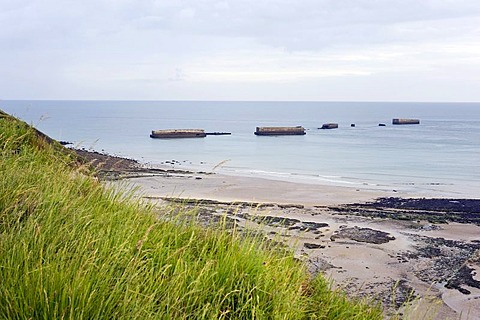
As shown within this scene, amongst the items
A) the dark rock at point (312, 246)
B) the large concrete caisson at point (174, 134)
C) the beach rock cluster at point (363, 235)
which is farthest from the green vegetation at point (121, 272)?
the large concrete caisson at point (174, 134)

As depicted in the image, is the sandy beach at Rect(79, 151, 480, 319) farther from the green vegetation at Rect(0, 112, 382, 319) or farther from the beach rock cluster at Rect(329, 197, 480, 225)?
the green vegetation at Rect(0, 112, 382, 319)

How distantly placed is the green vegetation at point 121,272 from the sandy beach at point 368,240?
639mm

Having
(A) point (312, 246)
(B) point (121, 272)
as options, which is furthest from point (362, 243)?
(B) point (121, 272)

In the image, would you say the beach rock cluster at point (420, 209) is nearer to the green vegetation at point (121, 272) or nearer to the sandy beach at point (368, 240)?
the sandy beach at point (368, 240)

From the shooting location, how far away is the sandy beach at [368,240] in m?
11.1

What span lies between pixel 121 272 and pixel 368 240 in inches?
581

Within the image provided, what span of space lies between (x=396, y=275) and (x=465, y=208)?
14.8 m

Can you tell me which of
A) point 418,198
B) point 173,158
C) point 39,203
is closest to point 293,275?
point 39,203

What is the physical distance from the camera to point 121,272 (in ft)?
12.5

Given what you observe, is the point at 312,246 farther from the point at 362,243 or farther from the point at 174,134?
the point at 174,134

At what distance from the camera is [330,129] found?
11350 centimetres

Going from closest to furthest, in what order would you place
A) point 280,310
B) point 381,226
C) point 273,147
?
1. point 280,310
2. point 381,226
3. point 273,147

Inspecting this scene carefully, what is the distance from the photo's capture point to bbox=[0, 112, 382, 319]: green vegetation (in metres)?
3.22

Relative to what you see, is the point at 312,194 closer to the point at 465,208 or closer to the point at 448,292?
the point at 465,208
